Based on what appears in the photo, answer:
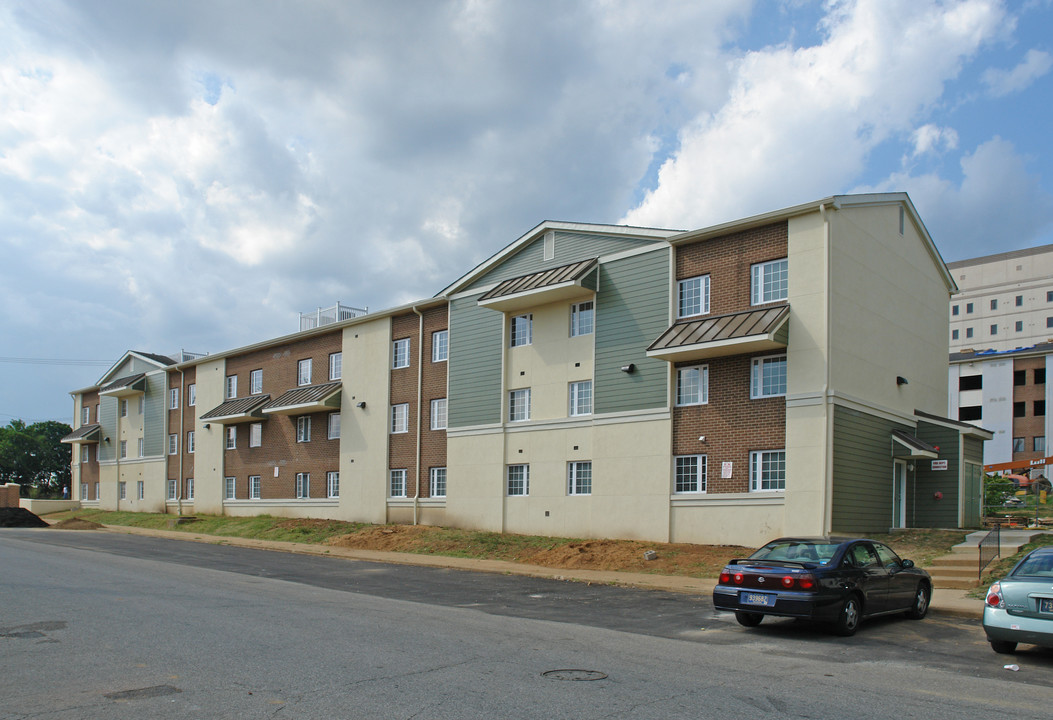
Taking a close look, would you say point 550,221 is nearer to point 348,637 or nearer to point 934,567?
point 934,567

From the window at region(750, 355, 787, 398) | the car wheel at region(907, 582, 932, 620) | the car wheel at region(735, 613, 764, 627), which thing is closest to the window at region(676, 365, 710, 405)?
the window at region(750, 355, 787, 398)

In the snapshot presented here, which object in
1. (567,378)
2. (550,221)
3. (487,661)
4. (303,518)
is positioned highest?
(550,221)

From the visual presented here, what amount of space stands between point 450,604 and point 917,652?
7721mm

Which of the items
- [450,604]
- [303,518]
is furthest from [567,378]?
[303,518]

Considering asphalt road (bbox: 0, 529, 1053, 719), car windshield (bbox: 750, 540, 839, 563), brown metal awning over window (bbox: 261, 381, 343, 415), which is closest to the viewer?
asphalt road (bbox: 0, 529, 1053, 719)

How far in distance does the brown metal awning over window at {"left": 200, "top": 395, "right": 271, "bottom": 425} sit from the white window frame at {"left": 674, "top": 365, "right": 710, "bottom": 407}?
77.8ft

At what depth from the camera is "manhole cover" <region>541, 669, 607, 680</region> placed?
833 centimetres

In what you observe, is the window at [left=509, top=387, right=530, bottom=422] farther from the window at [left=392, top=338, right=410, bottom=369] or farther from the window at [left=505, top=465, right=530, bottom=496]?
the window at [left=392, top=338, right=410, bottom=369]

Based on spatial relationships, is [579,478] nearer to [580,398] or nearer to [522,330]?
[580,398]

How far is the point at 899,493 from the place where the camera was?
25.2 metres

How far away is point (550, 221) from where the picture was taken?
2847 cm

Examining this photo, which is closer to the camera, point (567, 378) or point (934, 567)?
point (934, 567)

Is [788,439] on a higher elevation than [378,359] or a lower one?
lower

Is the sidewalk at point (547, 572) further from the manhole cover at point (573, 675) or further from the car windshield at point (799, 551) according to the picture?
the manhole cover at point (573, 675)
